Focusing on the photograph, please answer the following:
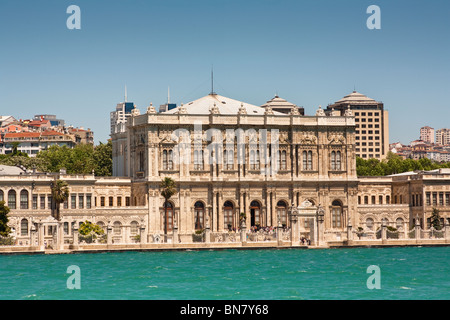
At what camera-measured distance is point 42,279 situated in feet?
196

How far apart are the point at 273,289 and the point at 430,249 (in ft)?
95.1

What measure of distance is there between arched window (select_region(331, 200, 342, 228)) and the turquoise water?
1370 centimetres

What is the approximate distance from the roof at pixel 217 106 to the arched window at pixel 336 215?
9724 millimetres

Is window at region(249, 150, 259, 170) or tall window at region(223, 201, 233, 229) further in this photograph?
tall window at region(223, 201, 233, 229)

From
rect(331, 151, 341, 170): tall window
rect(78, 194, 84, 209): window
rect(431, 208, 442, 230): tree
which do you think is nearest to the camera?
rect(78, 194, 84, 209): window

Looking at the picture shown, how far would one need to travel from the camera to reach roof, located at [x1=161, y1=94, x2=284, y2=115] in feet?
305

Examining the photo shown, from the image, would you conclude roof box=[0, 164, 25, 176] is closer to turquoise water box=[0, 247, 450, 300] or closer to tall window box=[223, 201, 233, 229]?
tall window box=[223, 201, 233, 229]

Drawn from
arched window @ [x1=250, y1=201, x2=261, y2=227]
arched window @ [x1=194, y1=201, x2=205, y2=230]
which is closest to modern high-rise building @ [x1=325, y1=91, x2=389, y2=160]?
arched window @ [x1=250, y1=201, x2=261, y2=227]

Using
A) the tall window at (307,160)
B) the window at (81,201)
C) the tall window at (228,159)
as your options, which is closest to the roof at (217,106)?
the tall window at (228,159)

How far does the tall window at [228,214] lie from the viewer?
300 ft

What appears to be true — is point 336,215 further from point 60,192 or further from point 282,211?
point 60,192

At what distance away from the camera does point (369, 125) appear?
195 meters

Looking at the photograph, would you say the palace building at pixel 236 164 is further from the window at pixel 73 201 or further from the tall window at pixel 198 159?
the window at pixel 73 201

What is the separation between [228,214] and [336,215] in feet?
32.7
